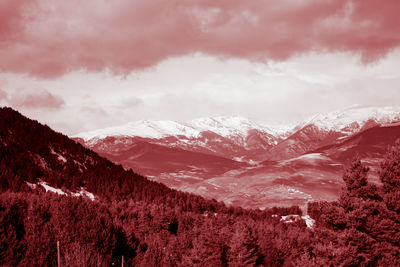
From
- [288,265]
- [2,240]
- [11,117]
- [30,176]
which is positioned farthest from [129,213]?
[11,117]

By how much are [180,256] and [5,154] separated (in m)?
69.9

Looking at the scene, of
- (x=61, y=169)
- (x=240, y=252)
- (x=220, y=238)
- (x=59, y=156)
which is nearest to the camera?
(x=240, y=252)

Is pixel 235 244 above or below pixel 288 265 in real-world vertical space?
above

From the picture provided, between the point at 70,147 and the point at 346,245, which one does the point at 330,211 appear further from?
the point at 70,147

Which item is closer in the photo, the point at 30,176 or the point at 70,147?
the point at 30,176

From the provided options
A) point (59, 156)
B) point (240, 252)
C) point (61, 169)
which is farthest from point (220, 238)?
point (59, 156)

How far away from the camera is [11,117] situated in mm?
123688

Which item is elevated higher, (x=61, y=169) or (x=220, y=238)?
(x=61, y=169)

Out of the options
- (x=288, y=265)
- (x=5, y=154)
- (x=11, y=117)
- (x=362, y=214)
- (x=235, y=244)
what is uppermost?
(x=11, y=117)

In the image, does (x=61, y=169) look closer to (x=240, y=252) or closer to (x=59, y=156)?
(x=59, y=156)

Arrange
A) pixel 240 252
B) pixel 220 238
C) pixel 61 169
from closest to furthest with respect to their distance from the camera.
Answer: pixel 240 252 < pixel 220 238 < pixel 61 169

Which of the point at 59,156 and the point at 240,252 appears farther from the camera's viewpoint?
the point at 59,156

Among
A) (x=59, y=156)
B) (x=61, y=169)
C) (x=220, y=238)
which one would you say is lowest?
(x=220, y=238)

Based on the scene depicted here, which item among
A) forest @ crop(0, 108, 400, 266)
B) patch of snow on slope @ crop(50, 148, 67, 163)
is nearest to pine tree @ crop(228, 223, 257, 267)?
forest @ crop(0, 108, 400, 266)
